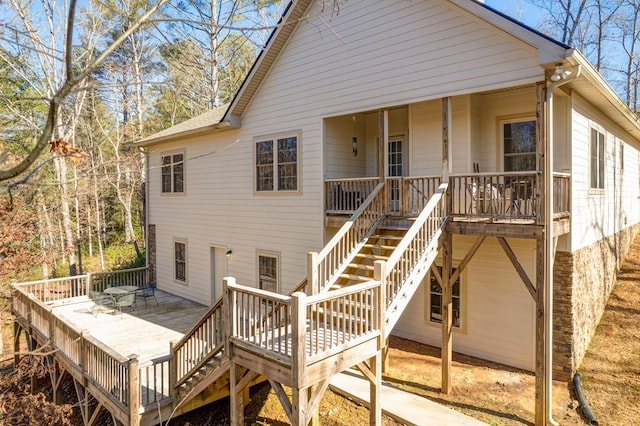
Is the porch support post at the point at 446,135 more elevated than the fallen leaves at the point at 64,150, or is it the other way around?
the porch support post at the point at 446,135

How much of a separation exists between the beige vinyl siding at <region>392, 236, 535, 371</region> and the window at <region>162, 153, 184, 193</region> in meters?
10.3

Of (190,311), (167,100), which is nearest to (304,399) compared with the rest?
(190,311)

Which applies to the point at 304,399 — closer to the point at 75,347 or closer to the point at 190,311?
the point at 75,347

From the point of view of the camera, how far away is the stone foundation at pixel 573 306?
7.77m

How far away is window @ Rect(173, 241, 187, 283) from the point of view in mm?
14727

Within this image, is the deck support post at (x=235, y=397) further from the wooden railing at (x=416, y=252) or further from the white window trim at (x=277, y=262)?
the white window trim at (x=277, y=262)

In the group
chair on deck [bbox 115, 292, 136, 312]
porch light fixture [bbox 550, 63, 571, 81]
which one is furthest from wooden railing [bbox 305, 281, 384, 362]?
chair on deck [bbox 115, 292, 136, 312]

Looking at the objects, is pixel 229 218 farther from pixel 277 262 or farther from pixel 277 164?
pixel 277 164

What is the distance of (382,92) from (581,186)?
15.5 feet

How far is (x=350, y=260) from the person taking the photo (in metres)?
7.84

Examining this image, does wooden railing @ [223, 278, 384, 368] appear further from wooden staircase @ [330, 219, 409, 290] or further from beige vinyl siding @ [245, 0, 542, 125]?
beige vinyl siding @ [245, 0, 542, 125]

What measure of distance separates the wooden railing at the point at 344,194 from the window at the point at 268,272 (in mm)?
2536

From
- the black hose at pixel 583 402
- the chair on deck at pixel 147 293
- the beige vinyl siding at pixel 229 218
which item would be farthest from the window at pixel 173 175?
the black hose at pixel 583 402

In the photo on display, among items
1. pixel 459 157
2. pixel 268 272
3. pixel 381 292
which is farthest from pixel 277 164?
pixel 381 292
